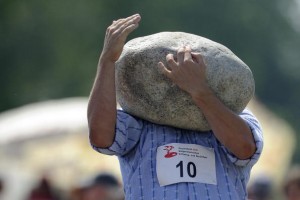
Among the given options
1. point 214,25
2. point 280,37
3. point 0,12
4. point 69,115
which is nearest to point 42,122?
point 69,115

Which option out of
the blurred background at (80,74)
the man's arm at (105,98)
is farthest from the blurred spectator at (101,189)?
the man's arm at (105,98)

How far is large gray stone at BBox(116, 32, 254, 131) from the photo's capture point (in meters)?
6.91

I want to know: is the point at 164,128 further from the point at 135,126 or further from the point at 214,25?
the point at 214,25

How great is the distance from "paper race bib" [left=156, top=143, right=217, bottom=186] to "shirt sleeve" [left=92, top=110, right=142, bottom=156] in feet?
0.47

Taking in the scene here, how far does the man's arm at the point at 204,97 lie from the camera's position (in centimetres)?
677

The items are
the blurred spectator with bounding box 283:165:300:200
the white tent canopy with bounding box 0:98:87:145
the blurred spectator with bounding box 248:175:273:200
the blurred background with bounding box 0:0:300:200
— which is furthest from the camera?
the white tent canopy with bounding box 0:98:87:145

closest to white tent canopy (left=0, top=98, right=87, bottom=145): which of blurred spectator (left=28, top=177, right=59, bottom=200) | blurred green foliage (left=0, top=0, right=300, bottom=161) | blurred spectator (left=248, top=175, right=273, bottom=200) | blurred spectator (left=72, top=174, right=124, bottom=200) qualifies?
blurred spectator (left=28, top=177, right=59, bottom=200)

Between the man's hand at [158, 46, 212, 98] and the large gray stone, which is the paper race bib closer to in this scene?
the large gray stone

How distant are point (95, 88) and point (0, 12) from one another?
28811 millimetres

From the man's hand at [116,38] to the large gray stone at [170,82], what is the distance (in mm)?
142

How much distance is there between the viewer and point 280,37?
5288 centimetres

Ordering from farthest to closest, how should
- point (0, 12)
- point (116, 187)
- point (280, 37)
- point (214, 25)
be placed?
point (280, 37) → point (214, 25) → point (0, 12) → point (116, 187)

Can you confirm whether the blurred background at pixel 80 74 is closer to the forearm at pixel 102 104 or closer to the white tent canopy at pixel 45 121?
the white tent canopy at pixel 45 121

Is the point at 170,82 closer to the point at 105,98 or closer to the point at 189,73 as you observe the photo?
the point at 189,73
